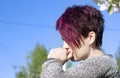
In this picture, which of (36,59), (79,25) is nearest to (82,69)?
(79,25)

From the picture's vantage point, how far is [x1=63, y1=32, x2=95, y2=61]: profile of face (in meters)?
2.15

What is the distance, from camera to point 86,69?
209cm

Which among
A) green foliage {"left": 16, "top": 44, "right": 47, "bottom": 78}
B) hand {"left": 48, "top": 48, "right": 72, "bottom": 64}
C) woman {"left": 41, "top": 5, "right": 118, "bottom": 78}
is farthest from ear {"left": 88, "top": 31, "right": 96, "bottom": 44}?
green foliage {"left": 16, "top": 44, "right": 47, "bottom": 78}

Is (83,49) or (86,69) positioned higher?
(83,49)

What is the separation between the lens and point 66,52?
2.16 m

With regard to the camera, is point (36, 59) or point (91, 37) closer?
point (91, 37)

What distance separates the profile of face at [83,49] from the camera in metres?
2.15

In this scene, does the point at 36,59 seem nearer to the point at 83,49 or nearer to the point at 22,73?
the point at 22,73

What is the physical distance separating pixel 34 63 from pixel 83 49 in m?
22.1

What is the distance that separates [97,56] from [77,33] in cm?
16

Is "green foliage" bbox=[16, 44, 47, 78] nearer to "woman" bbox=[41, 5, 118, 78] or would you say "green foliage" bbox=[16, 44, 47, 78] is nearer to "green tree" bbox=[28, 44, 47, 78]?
"green tree" bbox=[28, 44, 47, 78]

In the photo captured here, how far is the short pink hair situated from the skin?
0.07ft

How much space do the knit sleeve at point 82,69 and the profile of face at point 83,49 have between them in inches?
1.6

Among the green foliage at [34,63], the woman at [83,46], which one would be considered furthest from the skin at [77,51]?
the green foliage at [34,63]
